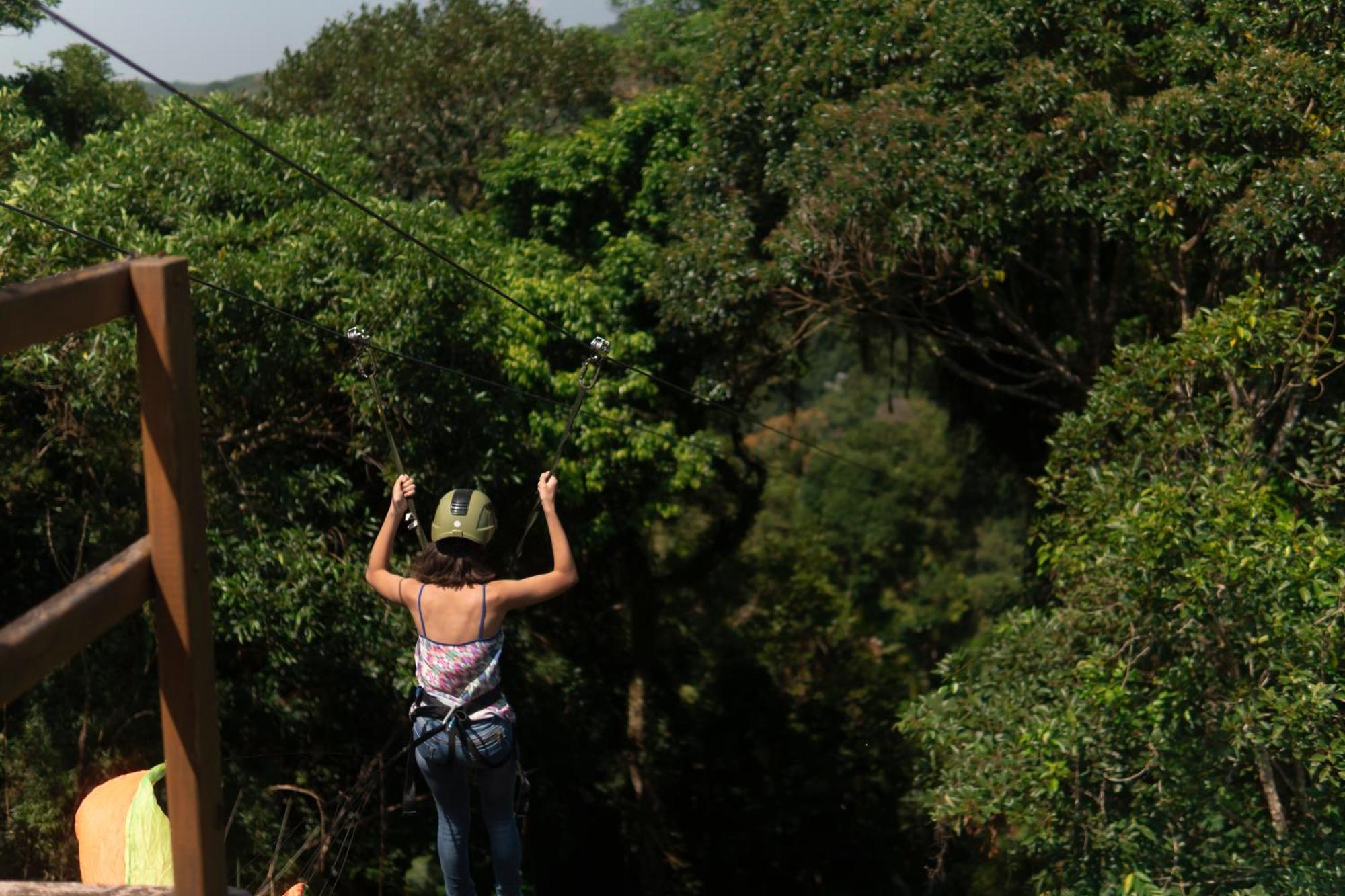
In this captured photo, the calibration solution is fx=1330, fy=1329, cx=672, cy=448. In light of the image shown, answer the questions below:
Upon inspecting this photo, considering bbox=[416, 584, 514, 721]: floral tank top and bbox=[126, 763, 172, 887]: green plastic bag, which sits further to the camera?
bbox=[416, 584, 514, 721]: floral tank top

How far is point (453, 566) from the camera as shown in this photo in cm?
387

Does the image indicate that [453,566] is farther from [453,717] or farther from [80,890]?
[80,890]

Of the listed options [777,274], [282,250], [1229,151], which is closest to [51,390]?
[282,250]

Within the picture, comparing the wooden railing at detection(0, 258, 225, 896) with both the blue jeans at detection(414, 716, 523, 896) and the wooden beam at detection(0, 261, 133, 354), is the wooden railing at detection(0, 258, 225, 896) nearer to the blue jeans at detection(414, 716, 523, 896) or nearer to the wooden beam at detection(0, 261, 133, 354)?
the wooden beam at detection(0, 261, 133, 354)

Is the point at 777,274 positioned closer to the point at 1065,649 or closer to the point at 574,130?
the point at 1065,649

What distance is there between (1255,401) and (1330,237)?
3.80ft

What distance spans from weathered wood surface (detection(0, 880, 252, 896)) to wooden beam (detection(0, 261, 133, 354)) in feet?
2.43

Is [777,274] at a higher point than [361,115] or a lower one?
lower

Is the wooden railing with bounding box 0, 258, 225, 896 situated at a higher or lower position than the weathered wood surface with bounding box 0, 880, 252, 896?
higher

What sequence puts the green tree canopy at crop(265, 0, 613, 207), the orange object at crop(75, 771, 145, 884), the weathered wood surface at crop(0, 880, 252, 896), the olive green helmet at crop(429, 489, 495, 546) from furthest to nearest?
the green tree canopy at crop(265, 0, 613, 207) → the olive green helmet at crop(429, 489, 495, 546) → the orange object at crop(75, 771, 145, 884) → the weathered wood surface at crop(0, 880, 252, 896)

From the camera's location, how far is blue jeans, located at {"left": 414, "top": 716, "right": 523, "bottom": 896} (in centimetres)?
392

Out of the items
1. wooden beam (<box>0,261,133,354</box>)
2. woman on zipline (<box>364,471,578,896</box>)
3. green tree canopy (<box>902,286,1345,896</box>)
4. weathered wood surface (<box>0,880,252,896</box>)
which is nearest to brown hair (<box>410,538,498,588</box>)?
woman on zipline (<box>364,471,578,896</box>)

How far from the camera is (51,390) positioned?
8320mm

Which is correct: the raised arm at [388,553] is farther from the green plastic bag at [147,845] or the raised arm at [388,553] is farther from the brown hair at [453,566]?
the green plastic bag at [147,845]
